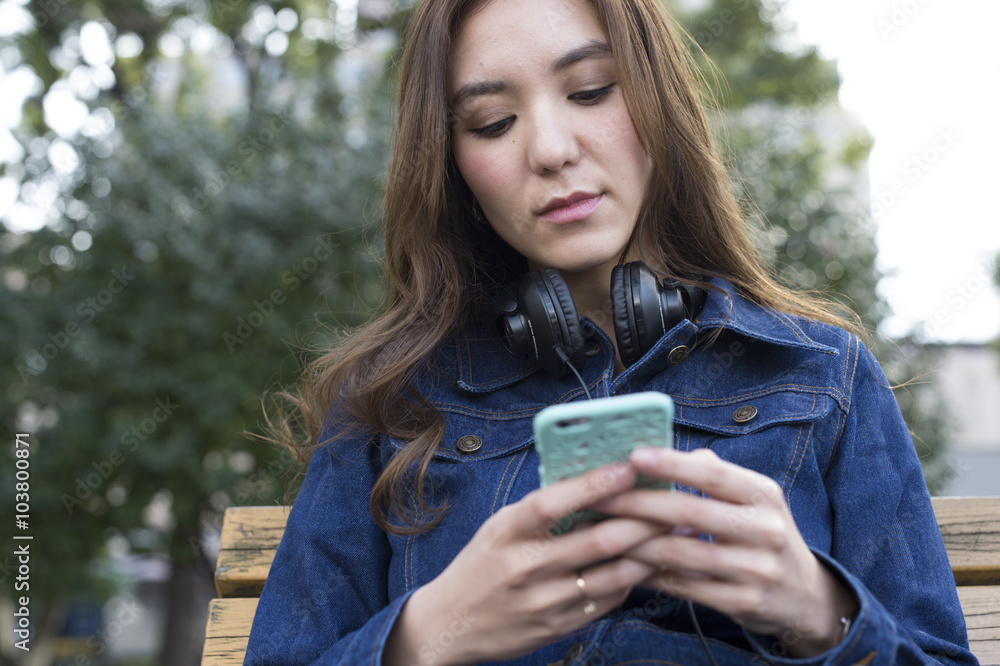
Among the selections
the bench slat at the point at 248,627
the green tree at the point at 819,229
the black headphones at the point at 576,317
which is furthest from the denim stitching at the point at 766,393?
the green tree at the point at 819,229

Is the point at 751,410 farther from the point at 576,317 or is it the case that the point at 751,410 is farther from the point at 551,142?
the point at 551,142

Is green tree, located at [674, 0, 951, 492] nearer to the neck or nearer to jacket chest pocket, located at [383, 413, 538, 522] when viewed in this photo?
the neck

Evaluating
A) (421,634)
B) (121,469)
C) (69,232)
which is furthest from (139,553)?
(421,634)

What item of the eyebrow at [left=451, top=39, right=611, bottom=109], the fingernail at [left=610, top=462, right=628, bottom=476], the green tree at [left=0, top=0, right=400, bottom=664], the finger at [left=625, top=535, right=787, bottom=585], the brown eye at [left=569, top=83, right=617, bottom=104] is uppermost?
the eyebrow at [left=451, top=39, right=611, bottom=109]

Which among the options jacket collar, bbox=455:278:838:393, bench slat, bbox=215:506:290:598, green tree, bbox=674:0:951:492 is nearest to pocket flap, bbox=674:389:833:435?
jacket collar, bbox=455:278:838:393

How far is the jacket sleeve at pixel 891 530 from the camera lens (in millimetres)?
1545

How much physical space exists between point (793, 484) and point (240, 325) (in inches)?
199

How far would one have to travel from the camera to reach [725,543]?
45.1 inches

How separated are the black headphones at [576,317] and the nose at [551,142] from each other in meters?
0.23

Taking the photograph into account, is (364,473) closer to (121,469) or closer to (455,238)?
(455,238)

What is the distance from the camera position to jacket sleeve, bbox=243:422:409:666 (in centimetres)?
166

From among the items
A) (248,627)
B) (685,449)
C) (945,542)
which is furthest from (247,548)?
(945,542)

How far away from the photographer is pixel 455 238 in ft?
7.07

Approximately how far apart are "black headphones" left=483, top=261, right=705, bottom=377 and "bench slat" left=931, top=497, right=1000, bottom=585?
971 millimetres
